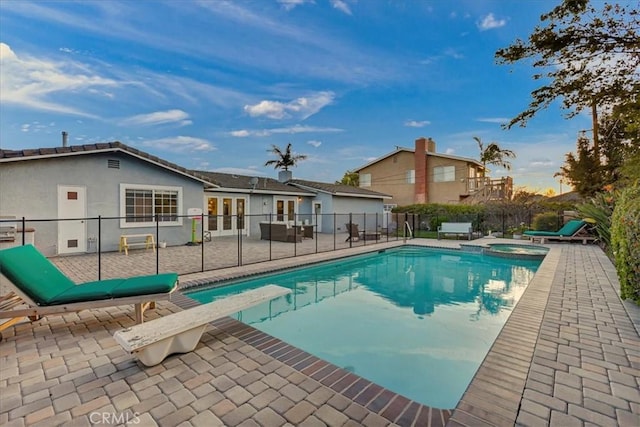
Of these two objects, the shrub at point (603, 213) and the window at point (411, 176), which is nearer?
the shrub at point (603, 213)

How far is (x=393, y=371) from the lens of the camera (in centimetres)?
356

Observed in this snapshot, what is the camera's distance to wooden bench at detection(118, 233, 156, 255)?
10.3 m

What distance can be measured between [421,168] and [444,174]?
1832 mm

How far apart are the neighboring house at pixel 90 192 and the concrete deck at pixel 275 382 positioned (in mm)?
5018

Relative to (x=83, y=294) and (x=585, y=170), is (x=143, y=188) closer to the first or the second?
(x=83, y=294)

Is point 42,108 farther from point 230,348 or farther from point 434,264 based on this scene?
point 434,264

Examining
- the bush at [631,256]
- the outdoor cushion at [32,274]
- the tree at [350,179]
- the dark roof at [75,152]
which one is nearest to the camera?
the outdoor cushion at [32,274]

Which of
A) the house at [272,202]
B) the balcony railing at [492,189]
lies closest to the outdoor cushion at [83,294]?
A: the house at [272,202]

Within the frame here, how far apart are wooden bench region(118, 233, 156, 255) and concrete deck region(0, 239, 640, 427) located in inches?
271

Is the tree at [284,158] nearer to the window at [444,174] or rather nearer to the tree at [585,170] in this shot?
the window at [444,174]

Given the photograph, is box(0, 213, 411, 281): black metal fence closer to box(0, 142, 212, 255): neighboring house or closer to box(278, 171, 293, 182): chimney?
box(0, 142, 212, 255): neighboring house

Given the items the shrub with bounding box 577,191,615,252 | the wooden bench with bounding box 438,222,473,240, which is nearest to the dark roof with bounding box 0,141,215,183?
the wooden bench with bounding box 438,222,473,240

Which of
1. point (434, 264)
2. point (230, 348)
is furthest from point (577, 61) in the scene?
point (230, 348)

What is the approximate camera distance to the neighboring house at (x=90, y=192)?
8.70 m
